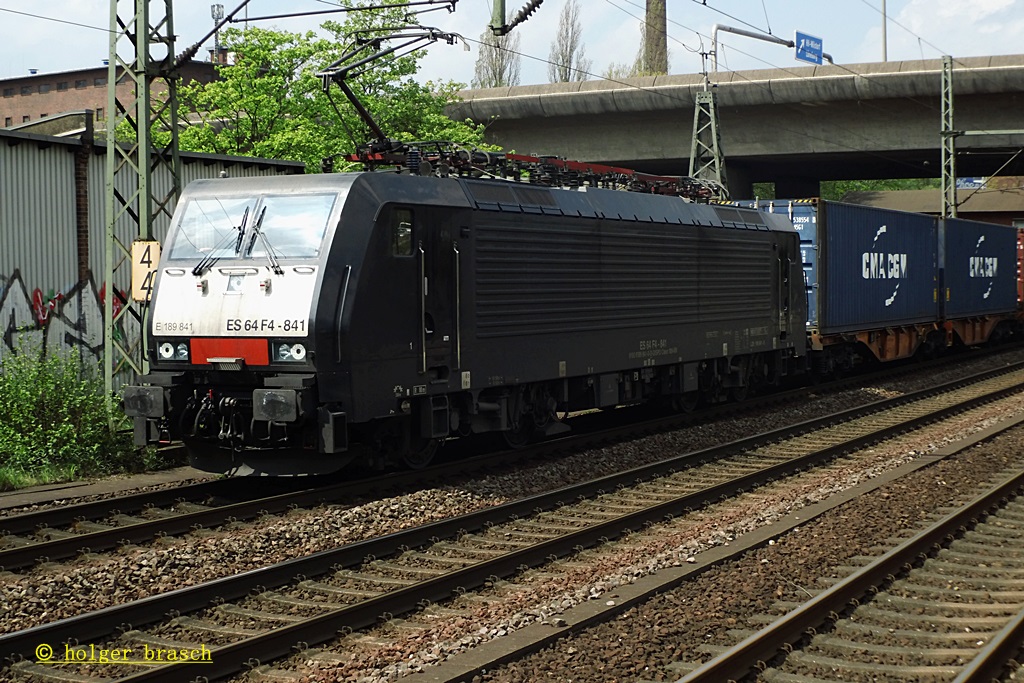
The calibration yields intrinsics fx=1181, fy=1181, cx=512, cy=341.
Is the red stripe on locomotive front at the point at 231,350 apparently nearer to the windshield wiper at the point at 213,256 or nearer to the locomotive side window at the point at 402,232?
the windshield wiper at the point at 213,256

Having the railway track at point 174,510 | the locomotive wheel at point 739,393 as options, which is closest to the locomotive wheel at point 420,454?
the railway track at point 174,510

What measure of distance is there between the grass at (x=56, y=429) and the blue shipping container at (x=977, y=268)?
2226 cm

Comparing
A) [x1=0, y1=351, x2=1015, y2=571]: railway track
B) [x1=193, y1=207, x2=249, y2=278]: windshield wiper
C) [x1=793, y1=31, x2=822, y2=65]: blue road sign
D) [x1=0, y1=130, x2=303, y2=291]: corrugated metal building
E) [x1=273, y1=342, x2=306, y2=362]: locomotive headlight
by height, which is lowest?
[x1=0, y1=351, x2=1015, y2=571]: railway track

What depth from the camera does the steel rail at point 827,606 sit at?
6.46 m

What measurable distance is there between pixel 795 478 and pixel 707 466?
1121 mm

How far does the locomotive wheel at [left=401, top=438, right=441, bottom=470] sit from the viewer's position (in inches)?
498

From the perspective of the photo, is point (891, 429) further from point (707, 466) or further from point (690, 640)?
point (690, 640)

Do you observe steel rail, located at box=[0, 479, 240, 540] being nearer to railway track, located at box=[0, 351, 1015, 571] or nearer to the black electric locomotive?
railway track, located at box=[0, 351, 1015, 571]

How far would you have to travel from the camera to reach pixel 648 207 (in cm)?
1667

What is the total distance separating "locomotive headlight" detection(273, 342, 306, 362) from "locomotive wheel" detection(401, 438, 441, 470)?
6.87 feet

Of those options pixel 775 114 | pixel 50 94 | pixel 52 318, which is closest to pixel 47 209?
pixel 52 318

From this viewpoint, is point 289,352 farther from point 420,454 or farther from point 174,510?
point 420,454

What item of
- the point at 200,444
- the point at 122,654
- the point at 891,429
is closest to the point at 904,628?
the point at 122,654

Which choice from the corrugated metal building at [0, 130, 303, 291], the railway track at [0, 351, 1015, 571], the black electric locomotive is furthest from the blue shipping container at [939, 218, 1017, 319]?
the corrugated metal building at [0, 130, 303, 291]
